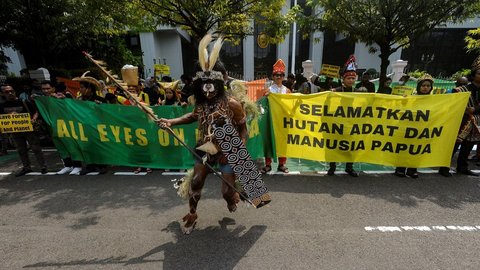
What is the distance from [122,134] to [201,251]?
3208 millimetres

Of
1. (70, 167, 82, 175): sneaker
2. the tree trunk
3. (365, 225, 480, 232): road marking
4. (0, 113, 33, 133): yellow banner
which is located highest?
the tree trunk

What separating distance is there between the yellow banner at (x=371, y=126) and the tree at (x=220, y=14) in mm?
3024

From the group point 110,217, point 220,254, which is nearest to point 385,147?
point 220,254

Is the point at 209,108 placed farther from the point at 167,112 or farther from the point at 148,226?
the point at 167,112

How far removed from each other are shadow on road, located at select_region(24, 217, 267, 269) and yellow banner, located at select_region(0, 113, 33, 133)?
133 inches

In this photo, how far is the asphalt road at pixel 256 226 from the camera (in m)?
2.79

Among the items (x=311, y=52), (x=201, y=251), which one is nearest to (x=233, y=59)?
(x=311, y=52)

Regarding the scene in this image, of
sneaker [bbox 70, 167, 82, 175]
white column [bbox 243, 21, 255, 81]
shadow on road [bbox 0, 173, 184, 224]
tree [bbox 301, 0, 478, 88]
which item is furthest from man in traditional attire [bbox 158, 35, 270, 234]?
white column [bbox 243, 21, 255, 81]

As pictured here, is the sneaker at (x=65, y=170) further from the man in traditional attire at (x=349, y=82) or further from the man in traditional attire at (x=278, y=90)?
the man in traditional attire at (x=349, y=82)

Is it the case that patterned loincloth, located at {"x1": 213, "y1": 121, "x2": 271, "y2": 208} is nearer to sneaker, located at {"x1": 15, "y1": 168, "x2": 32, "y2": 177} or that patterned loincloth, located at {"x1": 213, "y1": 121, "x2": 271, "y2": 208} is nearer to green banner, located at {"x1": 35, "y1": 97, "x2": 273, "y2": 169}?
green banner, located at {"x1": 35, "y1": 97, "x2": 273, "y2": 169}

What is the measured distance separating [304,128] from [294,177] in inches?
36.2

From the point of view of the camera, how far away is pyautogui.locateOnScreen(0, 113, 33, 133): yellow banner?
5027mm

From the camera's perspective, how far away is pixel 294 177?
495cm

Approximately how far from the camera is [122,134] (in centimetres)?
521
